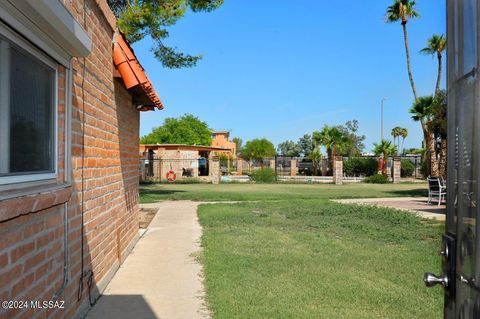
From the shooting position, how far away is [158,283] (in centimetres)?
607

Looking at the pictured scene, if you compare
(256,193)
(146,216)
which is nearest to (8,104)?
(146,216)

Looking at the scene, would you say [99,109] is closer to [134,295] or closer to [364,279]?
[134,295]

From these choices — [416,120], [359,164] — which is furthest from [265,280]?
[359,164]

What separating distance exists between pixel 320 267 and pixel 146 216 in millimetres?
7902

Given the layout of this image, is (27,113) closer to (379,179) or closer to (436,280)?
(436,280)

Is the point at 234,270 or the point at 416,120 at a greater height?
the point at 416,120

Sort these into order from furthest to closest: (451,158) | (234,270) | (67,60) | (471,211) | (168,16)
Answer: (168,16)
(234,270)
(67,60)
(451,158)
(471,211)

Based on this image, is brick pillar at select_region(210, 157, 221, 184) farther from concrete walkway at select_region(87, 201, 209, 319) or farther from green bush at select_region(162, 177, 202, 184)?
concrete walkway at select_region(87, 201, 209, 319)

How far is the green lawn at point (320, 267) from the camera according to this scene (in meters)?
4.99

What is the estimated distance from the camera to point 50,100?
3557 mm

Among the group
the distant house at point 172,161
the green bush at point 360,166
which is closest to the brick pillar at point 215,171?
the distant house at point 172,161

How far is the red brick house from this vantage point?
8.99 ft

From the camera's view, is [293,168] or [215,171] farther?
[293,168]

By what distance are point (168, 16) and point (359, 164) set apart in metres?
34.5
